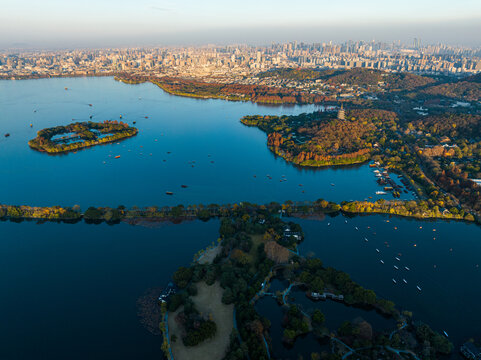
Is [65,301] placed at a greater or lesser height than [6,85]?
lesser

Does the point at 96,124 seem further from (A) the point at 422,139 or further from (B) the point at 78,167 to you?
(A) the point at 422,139

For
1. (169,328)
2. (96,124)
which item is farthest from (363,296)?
(96,124)

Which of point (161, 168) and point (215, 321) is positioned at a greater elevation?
point (161, 168)

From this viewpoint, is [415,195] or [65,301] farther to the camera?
[415,195]

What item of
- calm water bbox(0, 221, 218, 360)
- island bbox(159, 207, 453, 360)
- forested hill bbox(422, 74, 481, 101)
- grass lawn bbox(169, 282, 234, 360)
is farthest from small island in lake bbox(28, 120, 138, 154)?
forested hill bbox(422, 74, 481, 101)

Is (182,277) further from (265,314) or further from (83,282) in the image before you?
(83,282)

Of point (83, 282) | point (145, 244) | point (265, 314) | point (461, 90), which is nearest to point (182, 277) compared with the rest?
point (265, 314)
